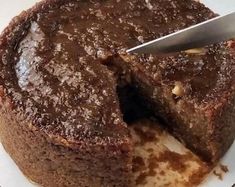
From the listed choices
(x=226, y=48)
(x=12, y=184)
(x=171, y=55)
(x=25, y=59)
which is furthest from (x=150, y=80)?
(x=12, y=184)

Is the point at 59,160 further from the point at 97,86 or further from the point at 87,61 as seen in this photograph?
the point at 87,61

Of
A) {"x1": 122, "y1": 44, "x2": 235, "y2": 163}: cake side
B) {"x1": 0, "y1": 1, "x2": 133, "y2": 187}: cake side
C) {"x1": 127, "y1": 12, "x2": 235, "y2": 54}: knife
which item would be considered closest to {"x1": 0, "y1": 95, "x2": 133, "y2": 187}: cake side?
{"x1": 0, "y1": 1, "x2": 133, "y2": 187}: cake side

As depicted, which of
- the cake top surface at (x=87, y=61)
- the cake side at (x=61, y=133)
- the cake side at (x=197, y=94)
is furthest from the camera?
the cake side at (x=197, y=94)

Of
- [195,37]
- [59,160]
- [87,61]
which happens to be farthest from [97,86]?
[195,37]

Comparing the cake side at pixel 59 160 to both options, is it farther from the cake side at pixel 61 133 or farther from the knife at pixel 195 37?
the knife at pixel 195 37

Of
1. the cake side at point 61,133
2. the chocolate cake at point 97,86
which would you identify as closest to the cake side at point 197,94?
the chocolate cake at point 97,86

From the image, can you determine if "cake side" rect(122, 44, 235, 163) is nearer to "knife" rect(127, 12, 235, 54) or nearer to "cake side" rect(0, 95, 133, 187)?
"knife" rect(127, 12, 235, 54)

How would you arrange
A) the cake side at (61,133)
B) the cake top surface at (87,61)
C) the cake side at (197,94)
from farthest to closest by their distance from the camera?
the cake side at (197,94) < the cake top surface at (87,61) < the cake side at (61,133)

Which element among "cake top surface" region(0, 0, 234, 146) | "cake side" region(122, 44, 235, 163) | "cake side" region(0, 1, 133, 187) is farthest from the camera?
"cake side" region(122, 44, 235, 163)
